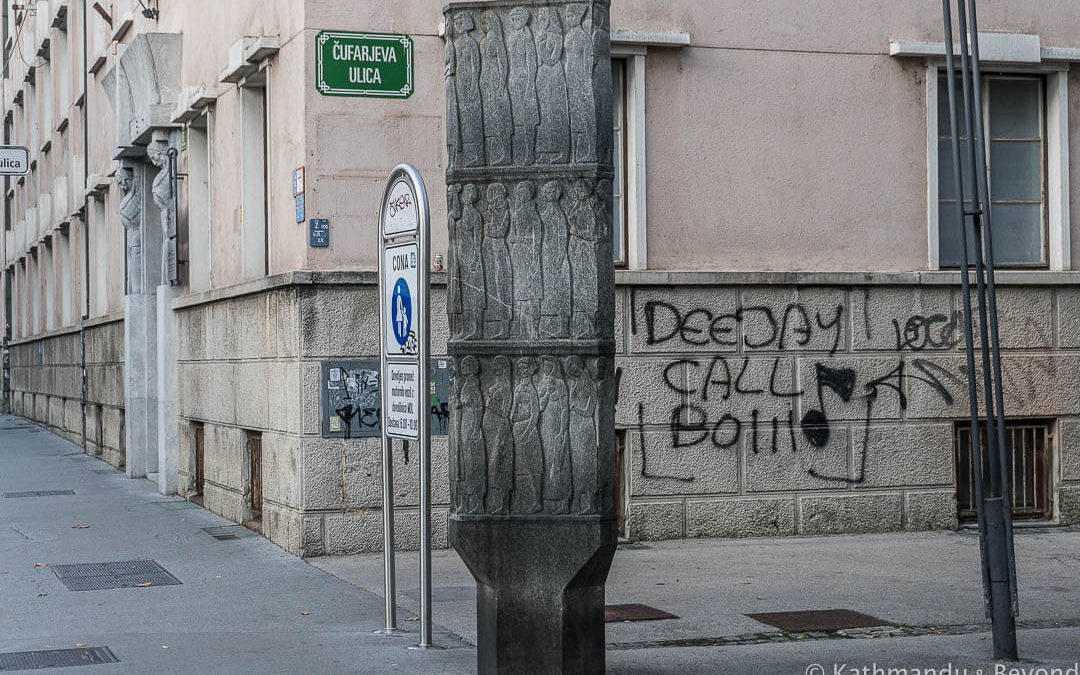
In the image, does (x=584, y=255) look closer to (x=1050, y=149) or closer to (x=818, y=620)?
(x=818, y=620)

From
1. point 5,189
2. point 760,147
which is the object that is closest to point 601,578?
point 760,147

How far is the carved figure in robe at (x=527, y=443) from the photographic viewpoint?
6492mm

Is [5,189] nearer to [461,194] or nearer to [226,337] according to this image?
[226,337]

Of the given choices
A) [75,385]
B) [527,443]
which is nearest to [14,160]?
[75,385]

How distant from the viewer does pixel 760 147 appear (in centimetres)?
1205

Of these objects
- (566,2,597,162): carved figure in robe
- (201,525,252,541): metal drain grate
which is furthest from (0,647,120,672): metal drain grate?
(201,525,252,541): metal drain grate

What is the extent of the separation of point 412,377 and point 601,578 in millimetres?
1716

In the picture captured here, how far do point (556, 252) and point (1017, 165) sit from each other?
24.7 ft

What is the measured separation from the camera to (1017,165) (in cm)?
1279

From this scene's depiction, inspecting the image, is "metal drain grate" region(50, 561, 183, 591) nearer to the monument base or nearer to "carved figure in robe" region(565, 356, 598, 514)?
the monument base

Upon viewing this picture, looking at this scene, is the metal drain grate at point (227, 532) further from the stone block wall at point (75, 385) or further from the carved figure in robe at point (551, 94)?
the stone block wall at point (75, 385)

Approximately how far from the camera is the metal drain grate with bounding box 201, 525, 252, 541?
40.9 ft

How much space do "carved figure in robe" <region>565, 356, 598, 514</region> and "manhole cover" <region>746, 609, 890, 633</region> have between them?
85.8 inches

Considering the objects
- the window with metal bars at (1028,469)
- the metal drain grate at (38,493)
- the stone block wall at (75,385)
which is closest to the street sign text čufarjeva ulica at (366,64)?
the window with metal bars at (1028,469)
